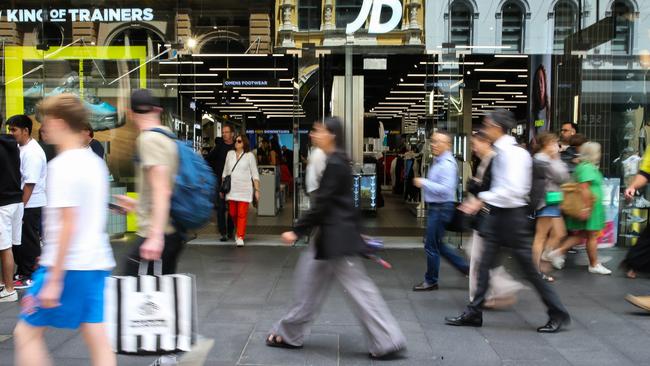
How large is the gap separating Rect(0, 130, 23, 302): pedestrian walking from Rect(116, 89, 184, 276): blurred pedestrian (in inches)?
96.5

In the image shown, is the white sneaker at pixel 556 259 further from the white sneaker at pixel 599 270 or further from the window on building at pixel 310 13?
the window on building at pixel 310 13

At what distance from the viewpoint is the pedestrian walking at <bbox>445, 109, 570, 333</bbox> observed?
4.79m

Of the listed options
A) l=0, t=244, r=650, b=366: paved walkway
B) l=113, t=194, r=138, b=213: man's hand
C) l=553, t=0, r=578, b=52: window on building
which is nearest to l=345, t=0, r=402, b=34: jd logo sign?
l=553, t=0, r=578, b=52: window on building

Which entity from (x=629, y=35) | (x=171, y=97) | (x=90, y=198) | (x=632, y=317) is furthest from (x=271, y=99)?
(x=90, y=198)

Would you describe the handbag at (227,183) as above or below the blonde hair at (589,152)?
below

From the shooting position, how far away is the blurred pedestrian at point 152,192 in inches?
136

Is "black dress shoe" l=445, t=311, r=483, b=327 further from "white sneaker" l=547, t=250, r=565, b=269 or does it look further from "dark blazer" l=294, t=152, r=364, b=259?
"white sneaker" l=547, t=250, r=565, b=269

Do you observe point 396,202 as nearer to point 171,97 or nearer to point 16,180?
point 171,97

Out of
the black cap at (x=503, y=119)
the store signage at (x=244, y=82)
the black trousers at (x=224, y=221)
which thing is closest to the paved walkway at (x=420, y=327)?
the black cap at (x=503, y=119)

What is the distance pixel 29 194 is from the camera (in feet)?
19.8

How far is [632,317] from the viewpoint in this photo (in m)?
5.42

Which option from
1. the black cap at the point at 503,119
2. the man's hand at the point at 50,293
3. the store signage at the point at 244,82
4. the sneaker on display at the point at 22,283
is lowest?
the sneaker on display at the point at 22,283

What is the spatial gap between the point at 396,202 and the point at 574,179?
32.6 feet

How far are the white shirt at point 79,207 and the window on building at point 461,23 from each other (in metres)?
8.00
